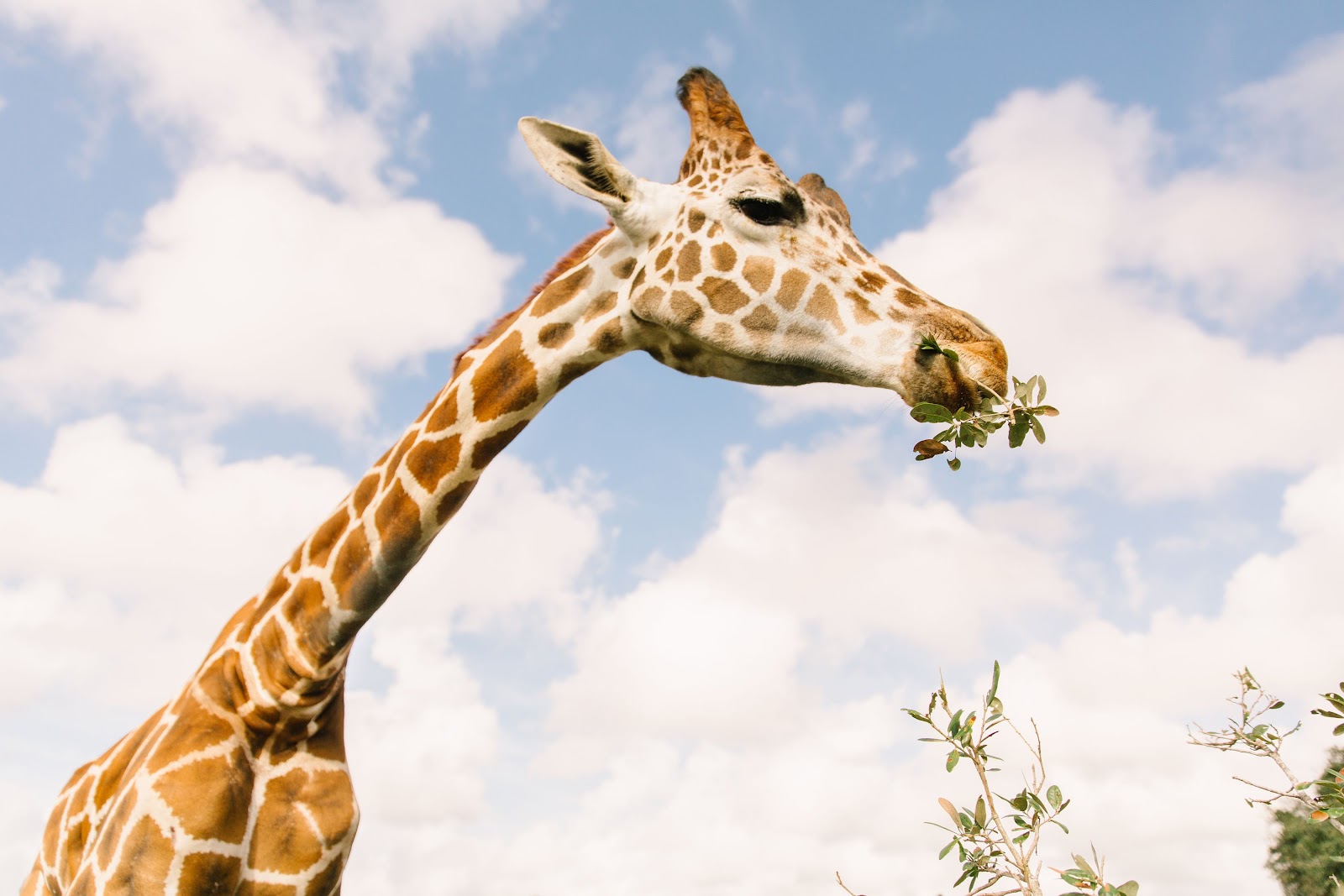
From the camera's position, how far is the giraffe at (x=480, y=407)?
4336 mm

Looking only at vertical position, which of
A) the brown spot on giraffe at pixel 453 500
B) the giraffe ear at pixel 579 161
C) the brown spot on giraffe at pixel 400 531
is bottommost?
the brown spot on giraffe at pixel 400 531

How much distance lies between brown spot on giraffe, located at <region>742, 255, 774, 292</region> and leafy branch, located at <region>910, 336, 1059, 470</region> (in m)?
1.08

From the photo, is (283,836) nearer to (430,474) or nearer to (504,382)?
(430,474)

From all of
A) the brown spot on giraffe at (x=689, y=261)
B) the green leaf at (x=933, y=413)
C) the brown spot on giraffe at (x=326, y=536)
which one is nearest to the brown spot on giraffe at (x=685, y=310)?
the brown spot on giraffe at (x=689, y=261)

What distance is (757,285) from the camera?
14.5ft

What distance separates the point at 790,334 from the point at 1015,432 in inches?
47.9

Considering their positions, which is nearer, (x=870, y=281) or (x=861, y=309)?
(x=861, y=309)

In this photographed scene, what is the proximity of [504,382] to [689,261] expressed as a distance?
1.10m

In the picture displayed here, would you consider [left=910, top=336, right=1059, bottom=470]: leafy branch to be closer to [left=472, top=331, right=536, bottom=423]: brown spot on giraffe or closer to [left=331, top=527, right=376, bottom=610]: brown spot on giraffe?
[left=472, top=331, right=536, bottom=423]: brown spot on giraffe

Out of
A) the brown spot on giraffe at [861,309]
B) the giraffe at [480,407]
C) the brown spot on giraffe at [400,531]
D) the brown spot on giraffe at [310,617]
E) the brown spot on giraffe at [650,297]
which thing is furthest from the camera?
the brown spot on giraffe at [310,617]

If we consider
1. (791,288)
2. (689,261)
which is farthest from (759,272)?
(689,261)

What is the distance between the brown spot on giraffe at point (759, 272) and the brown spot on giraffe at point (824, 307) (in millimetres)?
219

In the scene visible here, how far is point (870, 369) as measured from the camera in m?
4.12

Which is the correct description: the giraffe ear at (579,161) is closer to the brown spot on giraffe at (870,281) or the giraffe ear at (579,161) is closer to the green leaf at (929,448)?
the brown spot on giraffe at (870,281)
